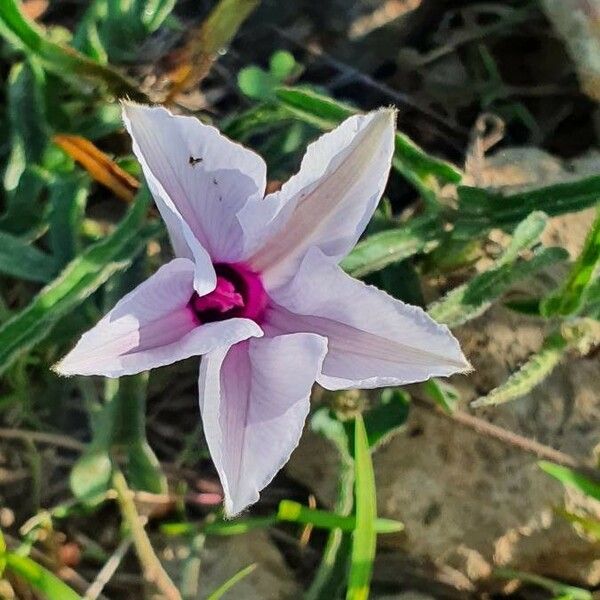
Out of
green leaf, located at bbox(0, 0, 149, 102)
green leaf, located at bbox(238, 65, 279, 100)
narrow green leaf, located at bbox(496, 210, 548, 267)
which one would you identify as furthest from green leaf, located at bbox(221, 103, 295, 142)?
narrow green leaf, located at bbox(496, 210, 548, 267)

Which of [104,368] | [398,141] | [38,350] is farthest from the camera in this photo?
[38,350]

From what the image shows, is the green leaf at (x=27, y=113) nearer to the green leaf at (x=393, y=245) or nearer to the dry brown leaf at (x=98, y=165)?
the dry brown leaf at (x=98, y=165)

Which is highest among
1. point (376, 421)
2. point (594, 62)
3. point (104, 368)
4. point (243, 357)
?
point (104, 368)

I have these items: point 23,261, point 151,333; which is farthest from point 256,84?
point 151,333

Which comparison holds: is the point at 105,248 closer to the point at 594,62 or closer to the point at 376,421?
the point at 376,421

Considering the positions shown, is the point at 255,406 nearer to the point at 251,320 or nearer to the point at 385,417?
the point at 251,320

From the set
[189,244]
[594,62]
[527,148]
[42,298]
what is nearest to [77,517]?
[42,298]

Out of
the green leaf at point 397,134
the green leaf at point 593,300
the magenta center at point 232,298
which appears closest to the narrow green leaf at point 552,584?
the green leaf at point 593,300
